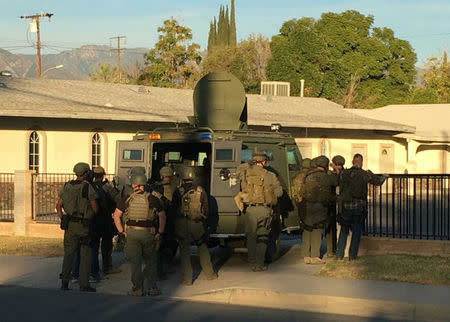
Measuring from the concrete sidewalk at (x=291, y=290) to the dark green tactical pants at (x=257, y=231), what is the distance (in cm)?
28

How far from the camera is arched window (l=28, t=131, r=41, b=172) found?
103 ft

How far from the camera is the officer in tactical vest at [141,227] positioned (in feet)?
43.7

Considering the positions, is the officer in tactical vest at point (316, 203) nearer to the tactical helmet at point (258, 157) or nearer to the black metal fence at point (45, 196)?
the tactical helmet at point (258, 157)

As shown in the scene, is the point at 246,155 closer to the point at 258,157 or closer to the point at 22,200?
the point at 258,157

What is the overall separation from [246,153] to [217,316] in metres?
5.16

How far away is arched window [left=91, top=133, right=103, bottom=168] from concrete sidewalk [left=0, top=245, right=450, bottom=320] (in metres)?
16.5

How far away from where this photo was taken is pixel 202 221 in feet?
48.1

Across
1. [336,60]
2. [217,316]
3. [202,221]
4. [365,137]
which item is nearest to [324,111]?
[365,137]

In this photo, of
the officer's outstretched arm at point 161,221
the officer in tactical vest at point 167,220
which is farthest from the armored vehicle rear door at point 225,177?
the officer's outstretched arm at point 161,221

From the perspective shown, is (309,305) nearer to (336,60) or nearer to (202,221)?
(202,221)

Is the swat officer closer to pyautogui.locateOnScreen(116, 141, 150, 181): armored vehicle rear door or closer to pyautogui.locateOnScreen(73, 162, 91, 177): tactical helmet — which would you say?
pyautogui.locateOnScreen(116, 141, 150, 181): armored vehicle rear door

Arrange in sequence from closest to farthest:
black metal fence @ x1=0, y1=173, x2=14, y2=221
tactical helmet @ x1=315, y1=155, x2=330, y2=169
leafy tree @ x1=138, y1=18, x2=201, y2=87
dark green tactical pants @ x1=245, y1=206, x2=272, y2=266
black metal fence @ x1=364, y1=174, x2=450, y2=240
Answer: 1. dark green tactical pants @ x1=245, y1=206, x2=272, y2=266
2. tactical helmet @ x1=315, y1=155, x2=330, y2=169
3. black metal fence @ x1=364, y1=174, x2=450, y2=240
4. black metal fence @ x1=0, y1=173, x2=14, y2=221
5. leafy tree @ x1=138, y1=18, x2=201, y2=87

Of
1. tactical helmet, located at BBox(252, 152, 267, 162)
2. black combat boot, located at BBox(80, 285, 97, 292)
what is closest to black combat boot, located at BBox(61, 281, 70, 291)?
black combat boot, located at BBox(80, 285, 97, 292)

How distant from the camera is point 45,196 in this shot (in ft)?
79.1
